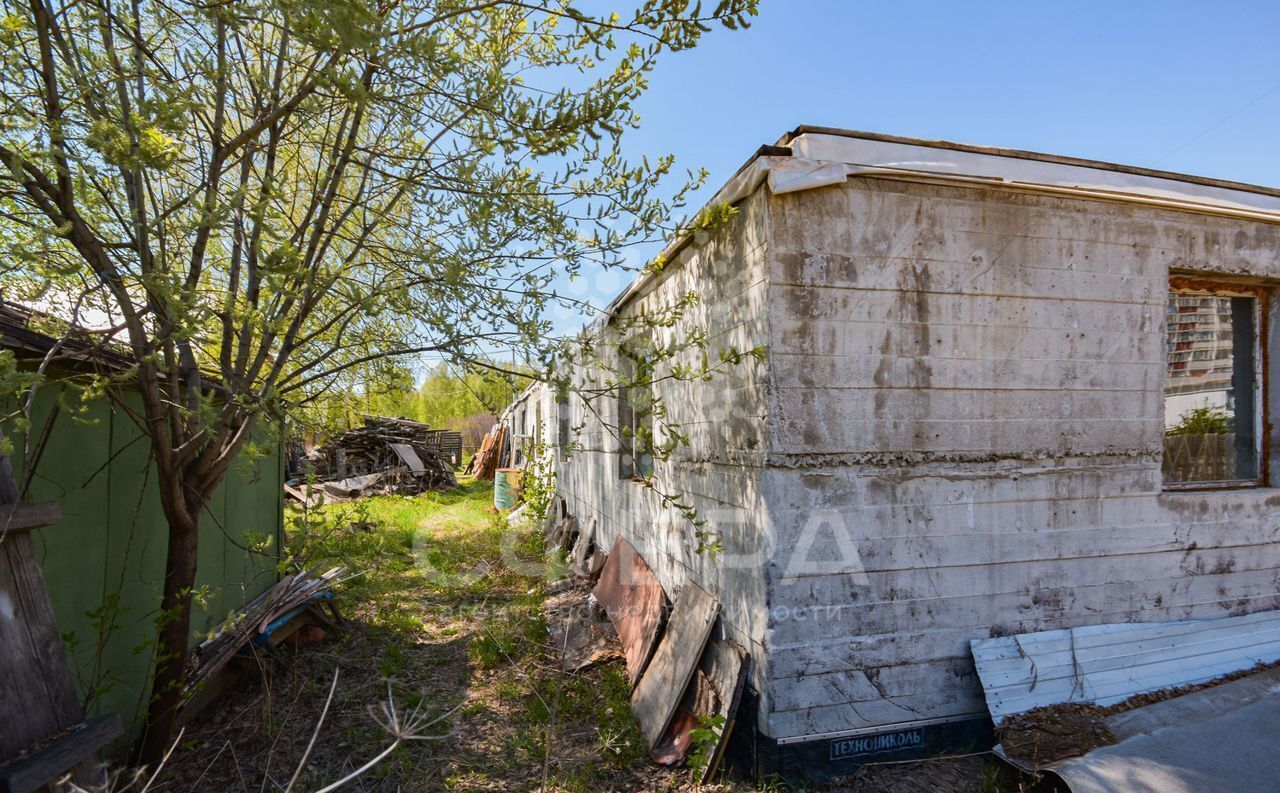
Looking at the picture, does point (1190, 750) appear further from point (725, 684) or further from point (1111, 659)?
point (725, 684)

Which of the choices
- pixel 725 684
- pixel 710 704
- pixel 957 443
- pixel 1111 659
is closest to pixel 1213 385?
pixel 1111 659

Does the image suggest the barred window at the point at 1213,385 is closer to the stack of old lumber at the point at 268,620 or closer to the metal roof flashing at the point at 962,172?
the metal roof flashing at the point at 962,172

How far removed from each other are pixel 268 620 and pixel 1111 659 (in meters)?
5.50

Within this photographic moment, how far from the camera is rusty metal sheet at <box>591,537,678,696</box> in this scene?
187 inches

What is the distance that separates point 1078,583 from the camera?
3787 mm

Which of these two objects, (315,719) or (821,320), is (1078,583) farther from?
(315,719)

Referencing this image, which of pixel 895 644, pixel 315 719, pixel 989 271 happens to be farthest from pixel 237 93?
pixel 895 644

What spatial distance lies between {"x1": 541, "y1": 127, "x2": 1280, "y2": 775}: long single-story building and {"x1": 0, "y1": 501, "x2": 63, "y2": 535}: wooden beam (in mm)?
2545

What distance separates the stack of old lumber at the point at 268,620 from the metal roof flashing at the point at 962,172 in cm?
365

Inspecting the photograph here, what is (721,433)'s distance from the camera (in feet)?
13.3

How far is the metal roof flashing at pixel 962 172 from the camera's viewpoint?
3365 mm

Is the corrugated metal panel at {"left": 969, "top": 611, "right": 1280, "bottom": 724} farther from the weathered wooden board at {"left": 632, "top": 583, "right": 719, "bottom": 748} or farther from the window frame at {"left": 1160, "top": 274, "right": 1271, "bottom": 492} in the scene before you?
the weathered wooden board at {"left": 632, "top": 583, "right": 719, "bottom": 748}

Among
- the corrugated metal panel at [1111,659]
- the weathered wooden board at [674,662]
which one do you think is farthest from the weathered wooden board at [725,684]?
the corrugated metal panel at [1111,659]

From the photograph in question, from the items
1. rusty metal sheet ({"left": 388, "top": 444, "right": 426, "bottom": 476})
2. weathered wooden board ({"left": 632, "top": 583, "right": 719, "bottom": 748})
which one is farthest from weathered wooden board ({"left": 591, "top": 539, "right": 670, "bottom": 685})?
rusty metal sheet ({"left": 388, "top": 444, "right": 426, "bottom": 476})
